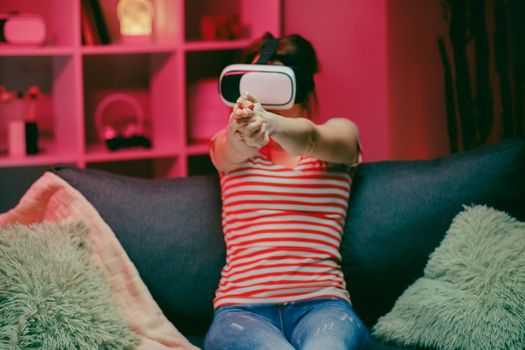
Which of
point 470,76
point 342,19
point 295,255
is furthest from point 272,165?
point 470,76

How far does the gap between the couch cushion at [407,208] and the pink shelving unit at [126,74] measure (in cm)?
115

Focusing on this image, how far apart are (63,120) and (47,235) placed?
4.06ft

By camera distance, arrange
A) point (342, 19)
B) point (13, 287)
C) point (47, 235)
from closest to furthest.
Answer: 1. point (13, 287)
2. point (47, 235)
3. point (342, 19)

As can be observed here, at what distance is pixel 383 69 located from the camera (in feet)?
9.36

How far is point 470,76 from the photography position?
10.3 ft

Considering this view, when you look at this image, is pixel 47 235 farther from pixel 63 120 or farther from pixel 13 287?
pixel 63 120

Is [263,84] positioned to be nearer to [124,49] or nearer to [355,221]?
[355,221]

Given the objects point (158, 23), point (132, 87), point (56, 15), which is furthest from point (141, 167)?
point (56, 15)

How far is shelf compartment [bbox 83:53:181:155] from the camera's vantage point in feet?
10.6

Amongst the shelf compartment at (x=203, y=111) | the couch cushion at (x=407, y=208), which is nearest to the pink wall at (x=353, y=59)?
the shelf compartment at (x=203, y=111)

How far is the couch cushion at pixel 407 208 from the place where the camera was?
205 cm

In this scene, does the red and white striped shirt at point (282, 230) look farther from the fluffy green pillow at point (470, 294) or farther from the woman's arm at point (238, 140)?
the fluffy green pillow at point (470, 294)

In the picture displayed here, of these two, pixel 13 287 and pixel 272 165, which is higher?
pixel 272 165

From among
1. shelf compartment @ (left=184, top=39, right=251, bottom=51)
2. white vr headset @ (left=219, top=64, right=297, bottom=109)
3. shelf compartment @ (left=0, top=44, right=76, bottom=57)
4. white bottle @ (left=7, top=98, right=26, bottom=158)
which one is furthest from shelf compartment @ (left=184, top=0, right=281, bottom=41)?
white vr headset @ (left=219, top=64, right=297, bottom=109)
